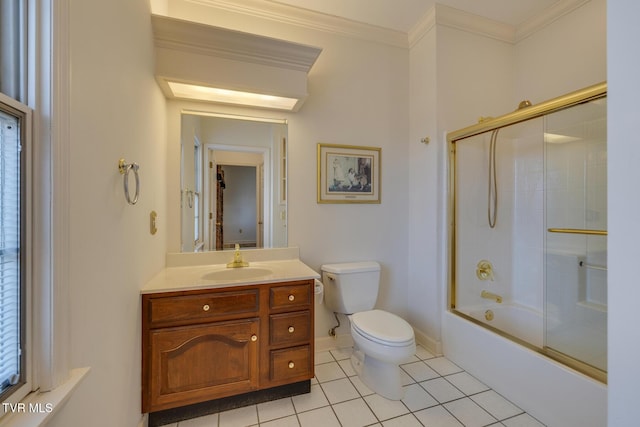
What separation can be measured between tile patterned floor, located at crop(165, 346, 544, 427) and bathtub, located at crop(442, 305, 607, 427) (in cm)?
8

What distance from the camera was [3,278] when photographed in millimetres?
611

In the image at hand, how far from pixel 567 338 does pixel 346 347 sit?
4.95 feet

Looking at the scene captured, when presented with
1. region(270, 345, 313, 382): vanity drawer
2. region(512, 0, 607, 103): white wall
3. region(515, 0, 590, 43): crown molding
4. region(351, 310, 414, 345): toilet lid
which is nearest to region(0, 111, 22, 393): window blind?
region(270, 345, 313, 382): vanity drawer

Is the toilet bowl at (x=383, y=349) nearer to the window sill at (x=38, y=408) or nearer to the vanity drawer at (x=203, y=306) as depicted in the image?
the vanity drawer at (x=203, y=306)

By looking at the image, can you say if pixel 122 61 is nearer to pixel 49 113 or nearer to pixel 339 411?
pixel 49 113

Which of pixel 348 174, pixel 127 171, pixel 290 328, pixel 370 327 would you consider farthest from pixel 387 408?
pixel 127 171

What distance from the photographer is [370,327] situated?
1680mm

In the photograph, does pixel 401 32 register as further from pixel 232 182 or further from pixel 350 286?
pixel 350 286

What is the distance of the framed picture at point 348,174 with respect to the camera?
216cm

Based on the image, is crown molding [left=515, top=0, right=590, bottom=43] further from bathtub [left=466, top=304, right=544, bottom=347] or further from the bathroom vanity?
the bathroom vanity

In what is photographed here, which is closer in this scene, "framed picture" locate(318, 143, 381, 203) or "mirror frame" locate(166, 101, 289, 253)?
"mirror frame" locate(166, 101, 289, 253)

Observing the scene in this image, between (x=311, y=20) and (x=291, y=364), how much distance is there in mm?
2522

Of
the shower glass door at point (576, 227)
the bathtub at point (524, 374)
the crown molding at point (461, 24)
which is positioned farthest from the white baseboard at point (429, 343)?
the crown molding at point (461, 24)

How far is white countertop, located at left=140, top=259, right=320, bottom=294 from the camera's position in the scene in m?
1.41
